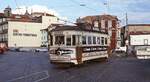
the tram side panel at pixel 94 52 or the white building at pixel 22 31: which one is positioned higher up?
the white building at pixel 22 31

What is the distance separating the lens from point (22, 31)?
119 m

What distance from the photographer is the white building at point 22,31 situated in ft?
383

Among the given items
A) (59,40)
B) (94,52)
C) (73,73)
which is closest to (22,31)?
(94,52)

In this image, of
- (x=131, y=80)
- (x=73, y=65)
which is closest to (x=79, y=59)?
(x=73, y=65)

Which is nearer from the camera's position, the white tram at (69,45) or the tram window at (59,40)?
the white tram at (69,45)

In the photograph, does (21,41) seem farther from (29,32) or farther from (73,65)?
(73,65)

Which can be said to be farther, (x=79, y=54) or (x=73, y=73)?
(x=79, y=54)

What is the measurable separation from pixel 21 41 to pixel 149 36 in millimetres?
54156

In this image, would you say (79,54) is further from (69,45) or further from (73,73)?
(73,73)

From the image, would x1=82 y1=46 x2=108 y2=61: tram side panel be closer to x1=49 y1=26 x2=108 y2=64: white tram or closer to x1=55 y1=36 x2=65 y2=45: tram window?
x1=49 y1=26 x2=108 y2=64: white tram

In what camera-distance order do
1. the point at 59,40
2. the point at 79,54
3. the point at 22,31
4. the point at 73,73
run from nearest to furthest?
the point at 73,73 < the point at 79,54 < the point at 59,40 < the point at 22,31

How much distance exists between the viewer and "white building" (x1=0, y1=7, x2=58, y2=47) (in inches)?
4592

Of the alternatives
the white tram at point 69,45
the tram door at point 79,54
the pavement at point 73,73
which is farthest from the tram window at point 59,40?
the pavement at point 73,73

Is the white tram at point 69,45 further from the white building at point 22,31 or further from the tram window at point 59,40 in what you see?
the white building at point 22,31
